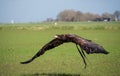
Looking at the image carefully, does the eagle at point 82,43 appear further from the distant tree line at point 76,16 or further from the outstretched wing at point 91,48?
the distant tree line at point 76,16

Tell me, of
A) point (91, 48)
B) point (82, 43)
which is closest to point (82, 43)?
point (82, 43)

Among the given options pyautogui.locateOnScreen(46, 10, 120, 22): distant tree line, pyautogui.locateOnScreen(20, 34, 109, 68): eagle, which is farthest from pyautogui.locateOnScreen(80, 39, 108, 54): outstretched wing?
pyautogui.locateOnScreen(46, 10, 120, 22): distant tree line

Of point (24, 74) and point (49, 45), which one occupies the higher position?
point (49, 45)

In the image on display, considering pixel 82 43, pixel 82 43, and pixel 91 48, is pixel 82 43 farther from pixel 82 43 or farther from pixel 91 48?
pixel 91 48

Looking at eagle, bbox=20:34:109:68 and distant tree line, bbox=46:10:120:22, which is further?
distant tree line, bbox=46:10:120:22

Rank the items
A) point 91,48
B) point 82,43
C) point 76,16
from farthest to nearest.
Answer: point 76,16, point 82,43, point 91,48

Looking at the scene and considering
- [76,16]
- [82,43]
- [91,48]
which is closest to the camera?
[91,48]

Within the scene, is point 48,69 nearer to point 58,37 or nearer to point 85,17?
point 58,37

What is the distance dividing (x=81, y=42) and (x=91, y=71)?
3.11 metres

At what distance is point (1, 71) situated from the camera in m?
10.0

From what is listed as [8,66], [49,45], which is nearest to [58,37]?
[49,45]

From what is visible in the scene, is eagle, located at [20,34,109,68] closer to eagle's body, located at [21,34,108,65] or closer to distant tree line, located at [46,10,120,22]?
eagle's body, located at [21,34,108,65]

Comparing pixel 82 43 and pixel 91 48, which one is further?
pixel 82 43

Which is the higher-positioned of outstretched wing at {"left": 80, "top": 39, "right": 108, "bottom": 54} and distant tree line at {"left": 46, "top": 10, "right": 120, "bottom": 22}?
outstretched wing at {"left": 80, "top": 39, "right": 108, "bottom": 54}
